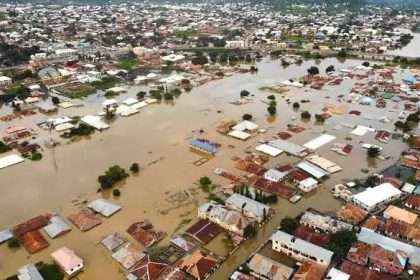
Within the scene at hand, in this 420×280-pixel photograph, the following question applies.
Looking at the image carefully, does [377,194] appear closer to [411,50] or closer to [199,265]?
[199,265]

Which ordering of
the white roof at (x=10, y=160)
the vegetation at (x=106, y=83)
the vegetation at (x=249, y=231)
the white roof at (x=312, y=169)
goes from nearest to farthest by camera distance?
the vegetation at (x=249, y=231), the white roof at (x=312, y=169), the white roof at (x=10, y=160), the vegetation at (x=106, y=83)

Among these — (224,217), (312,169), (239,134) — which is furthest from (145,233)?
(239,134)

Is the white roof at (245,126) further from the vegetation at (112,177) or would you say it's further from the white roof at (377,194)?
the white roof at (377,194)

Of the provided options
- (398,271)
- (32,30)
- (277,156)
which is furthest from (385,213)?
(32,30)

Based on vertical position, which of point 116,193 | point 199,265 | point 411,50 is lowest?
point 116,193

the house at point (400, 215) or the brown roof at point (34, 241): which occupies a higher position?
the house at point (400, 215)

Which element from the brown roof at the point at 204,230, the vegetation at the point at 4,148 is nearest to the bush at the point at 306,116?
the brown roof at the point at 204,230

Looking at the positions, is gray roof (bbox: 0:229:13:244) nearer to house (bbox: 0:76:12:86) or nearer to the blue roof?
the blue roof
